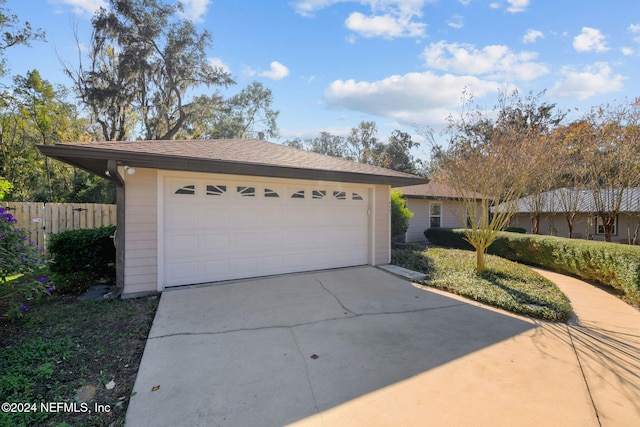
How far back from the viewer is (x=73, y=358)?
3047 mm

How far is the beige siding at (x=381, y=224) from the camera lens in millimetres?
7734

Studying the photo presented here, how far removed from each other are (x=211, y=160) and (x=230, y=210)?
1208mm

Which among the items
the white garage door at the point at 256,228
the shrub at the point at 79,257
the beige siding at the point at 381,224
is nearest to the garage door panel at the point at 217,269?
the white garage door at the point at 256,228

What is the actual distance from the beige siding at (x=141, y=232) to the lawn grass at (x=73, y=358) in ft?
1.97

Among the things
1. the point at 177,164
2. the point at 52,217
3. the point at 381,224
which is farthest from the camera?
the point at 52,217

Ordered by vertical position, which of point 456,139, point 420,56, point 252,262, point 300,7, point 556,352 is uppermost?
point 300,7

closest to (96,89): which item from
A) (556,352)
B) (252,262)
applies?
(252,262)

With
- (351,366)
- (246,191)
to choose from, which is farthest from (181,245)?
(351,366)

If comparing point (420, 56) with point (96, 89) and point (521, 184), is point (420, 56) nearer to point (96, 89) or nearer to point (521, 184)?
point (521, 184)

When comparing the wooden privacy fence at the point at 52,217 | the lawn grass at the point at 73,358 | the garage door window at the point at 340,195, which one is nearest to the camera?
the lawn grass at the point at 73,358

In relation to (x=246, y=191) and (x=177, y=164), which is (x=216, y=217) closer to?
(x=246, y=191)

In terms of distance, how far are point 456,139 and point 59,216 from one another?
11.9m

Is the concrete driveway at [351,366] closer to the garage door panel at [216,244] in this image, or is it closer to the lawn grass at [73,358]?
the lawn grass at [73,358]

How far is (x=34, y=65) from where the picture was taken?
12.9m
